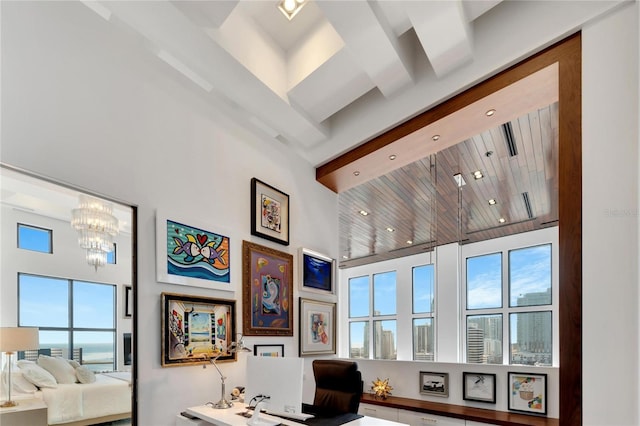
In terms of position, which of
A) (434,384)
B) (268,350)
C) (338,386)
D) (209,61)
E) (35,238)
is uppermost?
(209,61)

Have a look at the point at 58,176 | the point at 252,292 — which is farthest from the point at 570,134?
the point at 58,176

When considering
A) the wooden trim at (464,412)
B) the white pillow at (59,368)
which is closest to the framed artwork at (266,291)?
the white pillow at (59,368)

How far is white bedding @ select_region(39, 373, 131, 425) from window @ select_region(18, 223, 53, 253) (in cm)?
66

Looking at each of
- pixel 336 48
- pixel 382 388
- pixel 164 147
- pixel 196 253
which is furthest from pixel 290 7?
pixel 382 388

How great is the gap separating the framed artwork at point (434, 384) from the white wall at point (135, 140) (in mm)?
2780

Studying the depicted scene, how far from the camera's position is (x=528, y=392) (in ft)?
13.9

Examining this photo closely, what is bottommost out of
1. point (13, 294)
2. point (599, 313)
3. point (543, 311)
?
point (543, 311)

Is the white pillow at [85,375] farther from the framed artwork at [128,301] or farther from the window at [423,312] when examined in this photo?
the window at [423,312]

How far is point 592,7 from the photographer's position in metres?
2.08

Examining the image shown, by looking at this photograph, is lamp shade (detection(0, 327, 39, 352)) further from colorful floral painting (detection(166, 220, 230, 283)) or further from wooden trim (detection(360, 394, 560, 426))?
wooden trim (detection(360, 394, 560, 426))

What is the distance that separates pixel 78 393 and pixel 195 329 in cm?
84

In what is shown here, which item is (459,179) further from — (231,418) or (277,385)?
(231,418)

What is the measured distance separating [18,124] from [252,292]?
77.3 inches

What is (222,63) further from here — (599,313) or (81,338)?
(599,313)
